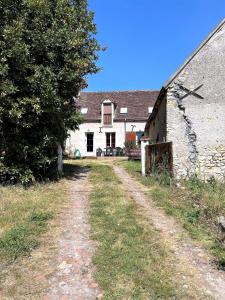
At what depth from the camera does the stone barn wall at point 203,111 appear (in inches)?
579

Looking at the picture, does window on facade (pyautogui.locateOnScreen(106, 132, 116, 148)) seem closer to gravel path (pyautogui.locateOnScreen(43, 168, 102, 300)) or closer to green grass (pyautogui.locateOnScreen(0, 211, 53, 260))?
gravel path (pyautogui.locateOnScreen(43, 168, 102, 300))

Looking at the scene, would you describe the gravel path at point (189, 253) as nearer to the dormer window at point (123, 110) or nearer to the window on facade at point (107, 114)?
the window on facade at point (107, 114)

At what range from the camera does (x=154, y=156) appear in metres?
16.1

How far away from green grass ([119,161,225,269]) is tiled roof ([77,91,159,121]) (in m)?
21.9

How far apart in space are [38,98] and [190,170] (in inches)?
249

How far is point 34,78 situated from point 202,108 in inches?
252

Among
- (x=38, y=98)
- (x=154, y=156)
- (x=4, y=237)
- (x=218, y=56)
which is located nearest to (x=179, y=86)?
(x=218, y=56)

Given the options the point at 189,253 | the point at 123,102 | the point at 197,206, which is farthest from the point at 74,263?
the point at 123,102

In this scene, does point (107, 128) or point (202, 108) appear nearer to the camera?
point (202, 108)

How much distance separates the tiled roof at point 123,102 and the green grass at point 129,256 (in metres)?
26.5

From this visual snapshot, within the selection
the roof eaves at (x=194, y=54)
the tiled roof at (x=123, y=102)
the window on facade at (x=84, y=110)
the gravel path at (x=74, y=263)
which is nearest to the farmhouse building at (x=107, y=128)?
the tiled roof at (x=123, y=102)

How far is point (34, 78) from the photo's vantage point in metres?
12.2

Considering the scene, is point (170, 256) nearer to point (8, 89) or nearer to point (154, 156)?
point (8, 89)

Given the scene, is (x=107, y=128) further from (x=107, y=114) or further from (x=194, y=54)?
(x=194, y=54)
